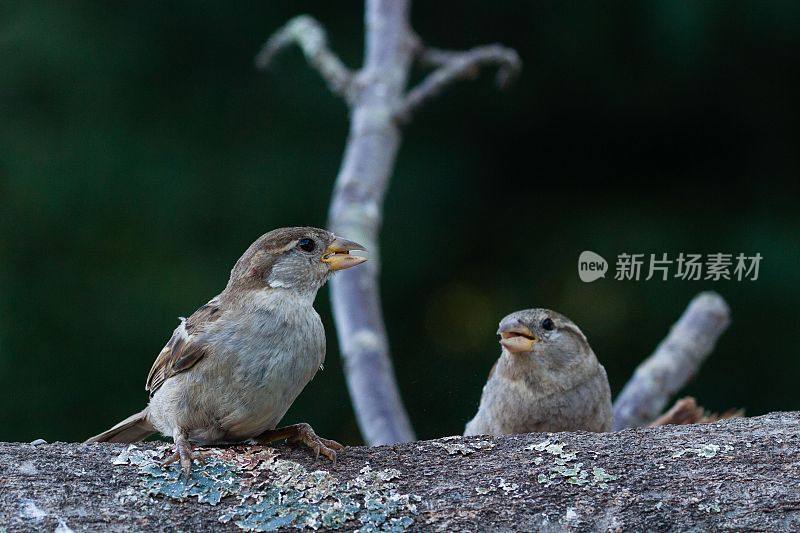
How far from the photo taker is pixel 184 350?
2.03 m

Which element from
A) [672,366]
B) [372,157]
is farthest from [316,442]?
[372,157]

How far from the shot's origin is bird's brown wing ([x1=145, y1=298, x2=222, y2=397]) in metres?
2.01

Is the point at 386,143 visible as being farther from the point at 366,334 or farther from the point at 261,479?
the point at 261,479

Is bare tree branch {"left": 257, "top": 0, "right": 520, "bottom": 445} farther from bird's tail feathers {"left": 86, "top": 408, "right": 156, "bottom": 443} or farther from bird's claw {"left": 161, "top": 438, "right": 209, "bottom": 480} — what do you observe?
bird's claw {"left": 161, "top": 438, "right": 209, "bottom": 480}

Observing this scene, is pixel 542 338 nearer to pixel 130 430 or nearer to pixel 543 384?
pixel 543 384

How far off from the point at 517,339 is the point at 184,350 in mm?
806

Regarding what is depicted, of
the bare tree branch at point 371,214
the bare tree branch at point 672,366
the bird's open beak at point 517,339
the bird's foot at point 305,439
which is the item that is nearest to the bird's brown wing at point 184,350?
the bird's foot at point 305,439

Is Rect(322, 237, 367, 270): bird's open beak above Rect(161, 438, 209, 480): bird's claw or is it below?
above

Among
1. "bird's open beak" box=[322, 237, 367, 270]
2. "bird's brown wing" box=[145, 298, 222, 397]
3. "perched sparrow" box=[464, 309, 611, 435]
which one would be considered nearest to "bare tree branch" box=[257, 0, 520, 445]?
"perched sparrow" box=[464, 309, 611, 435]

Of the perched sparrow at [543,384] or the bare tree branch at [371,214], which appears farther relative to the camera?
the bare tree branch at [371,214]

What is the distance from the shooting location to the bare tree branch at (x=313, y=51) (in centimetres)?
380

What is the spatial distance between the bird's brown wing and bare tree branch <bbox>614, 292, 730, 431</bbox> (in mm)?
1411

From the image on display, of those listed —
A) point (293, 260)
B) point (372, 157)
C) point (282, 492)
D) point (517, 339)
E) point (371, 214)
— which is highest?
point (372, 157)

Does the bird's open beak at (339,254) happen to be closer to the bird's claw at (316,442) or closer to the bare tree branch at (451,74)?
the bird's claw at (316,442)
